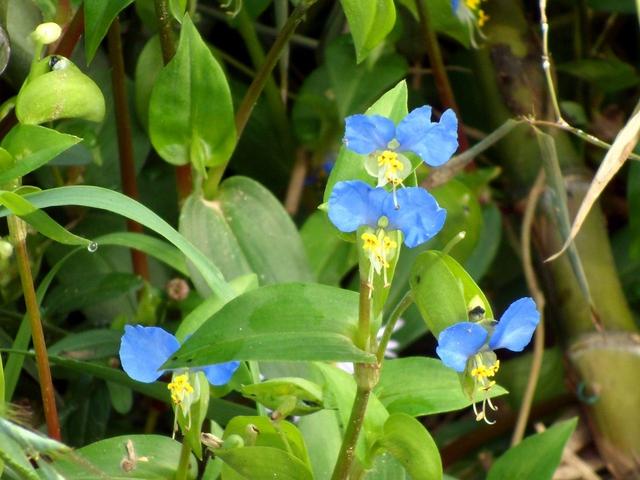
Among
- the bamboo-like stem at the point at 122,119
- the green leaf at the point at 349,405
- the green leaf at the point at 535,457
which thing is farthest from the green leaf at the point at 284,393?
the bamboo-like stem at the point at 122,119

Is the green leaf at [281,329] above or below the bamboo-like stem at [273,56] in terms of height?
below

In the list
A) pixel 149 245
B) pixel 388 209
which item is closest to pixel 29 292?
pixel 149 245

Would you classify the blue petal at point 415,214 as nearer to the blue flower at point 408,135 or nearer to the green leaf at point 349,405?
the blue flower at point 408,135

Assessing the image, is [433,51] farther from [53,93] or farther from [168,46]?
[53,93]

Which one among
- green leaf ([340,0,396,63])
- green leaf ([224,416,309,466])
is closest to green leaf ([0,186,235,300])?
green leaf ([224,416,309,466])

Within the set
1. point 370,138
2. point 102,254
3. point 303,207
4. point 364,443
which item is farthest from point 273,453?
point 303,207

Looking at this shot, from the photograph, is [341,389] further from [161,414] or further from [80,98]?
[161,414]

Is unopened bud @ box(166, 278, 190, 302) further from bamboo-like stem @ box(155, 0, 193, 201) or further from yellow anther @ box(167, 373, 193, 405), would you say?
yellow anther @ box(167, 373, 193, 405)

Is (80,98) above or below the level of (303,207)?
above
